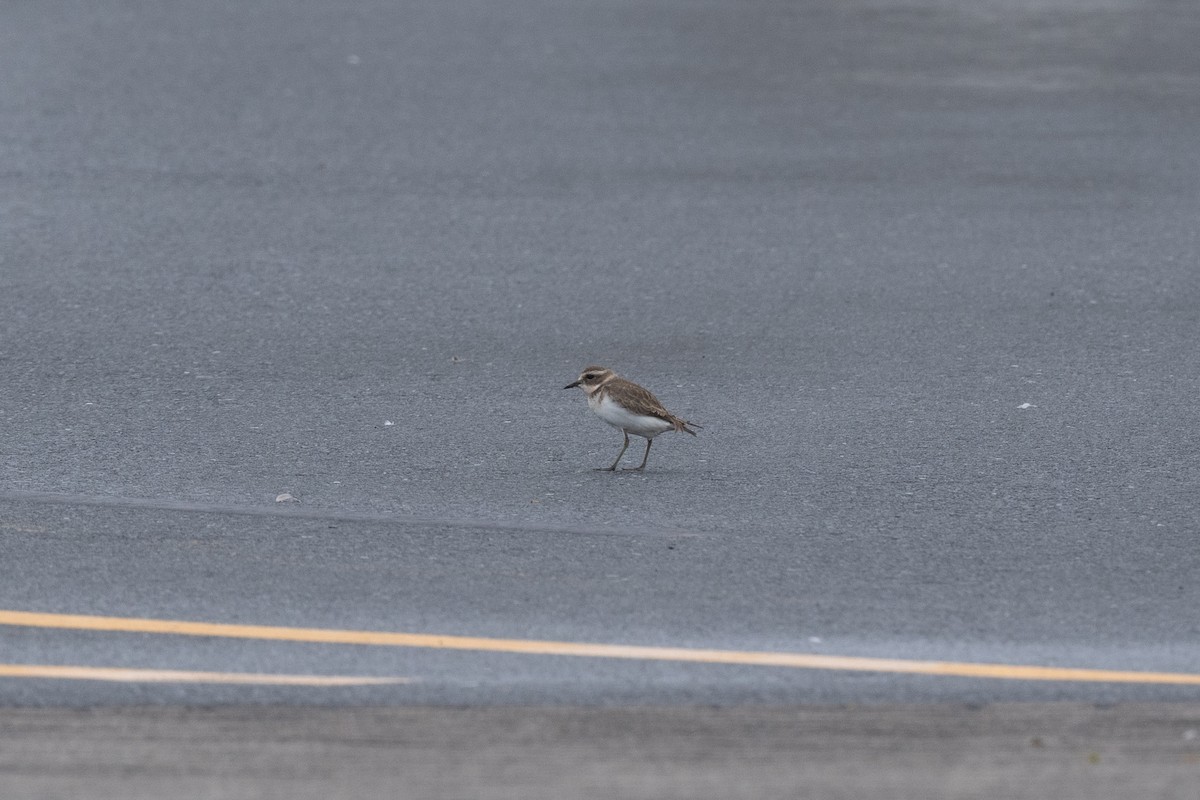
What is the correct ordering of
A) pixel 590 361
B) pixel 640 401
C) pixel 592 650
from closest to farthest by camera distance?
1. pixel 592 650
2. pixel 640 401
3. pixel 590 361

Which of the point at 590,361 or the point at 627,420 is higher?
the point at 627,420

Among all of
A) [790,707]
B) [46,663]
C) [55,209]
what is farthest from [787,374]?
[55,209]

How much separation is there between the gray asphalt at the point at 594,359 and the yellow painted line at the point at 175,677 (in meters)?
0.06

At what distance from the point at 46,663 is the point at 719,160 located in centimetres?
945

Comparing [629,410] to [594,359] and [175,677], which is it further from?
[175,677]

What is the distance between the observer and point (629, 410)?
801 centimetres

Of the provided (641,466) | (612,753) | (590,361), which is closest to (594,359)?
(590,361)

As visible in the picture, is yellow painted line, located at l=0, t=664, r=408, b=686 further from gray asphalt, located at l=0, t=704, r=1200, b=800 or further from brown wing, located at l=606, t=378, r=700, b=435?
brown wing, located at l=606, t=378, r=700, b=435

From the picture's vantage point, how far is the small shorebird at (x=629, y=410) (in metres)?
8.00

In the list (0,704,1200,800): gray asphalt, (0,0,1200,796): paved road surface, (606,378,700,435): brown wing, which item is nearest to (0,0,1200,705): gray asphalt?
(0,0,1200,796): paved road surface

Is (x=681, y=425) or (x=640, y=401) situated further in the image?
(x=681, y=425)

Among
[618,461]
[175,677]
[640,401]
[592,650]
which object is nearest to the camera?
[175,677]

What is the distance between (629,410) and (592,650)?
2234 millimetres

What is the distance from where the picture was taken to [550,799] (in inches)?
191
